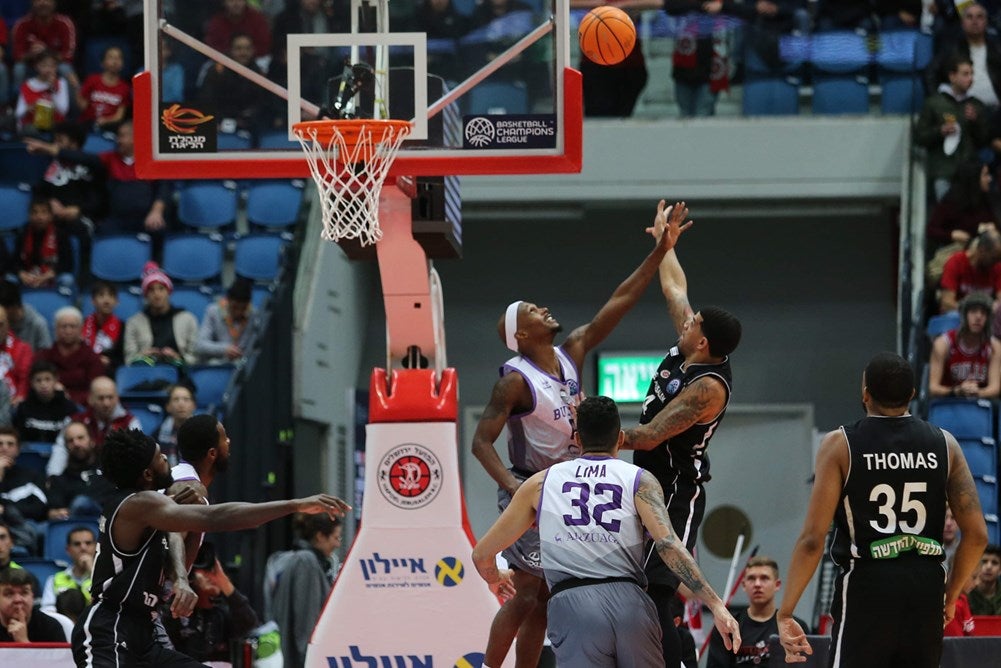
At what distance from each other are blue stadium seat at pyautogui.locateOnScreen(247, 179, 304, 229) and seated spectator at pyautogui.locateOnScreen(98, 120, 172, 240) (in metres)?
0.82

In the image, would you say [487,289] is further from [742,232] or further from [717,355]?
[717,355]

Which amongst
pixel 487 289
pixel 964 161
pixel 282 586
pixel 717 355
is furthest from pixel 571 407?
pixel 487 289

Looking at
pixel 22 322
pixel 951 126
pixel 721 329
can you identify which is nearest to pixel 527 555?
pixel 721 329

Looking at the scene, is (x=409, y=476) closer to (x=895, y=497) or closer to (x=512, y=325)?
(x=512, y=325)

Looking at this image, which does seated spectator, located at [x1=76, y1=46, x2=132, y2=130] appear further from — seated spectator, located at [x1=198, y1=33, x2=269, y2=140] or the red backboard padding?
the red backboard padding

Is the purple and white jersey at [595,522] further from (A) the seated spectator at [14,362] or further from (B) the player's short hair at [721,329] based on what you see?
(A) the seated spectator at [14,362]

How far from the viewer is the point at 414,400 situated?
9.30m

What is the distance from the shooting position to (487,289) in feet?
57.6

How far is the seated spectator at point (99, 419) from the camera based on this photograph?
12898mm

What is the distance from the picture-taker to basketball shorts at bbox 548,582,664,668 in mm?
6762

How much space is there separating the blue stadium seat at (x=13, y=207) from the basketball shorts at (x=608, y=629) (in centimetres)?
1066

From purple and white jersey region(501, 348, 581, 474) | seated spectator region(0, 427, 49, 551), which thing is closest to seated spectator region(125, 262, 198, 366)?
seated spectator region(0, 427, 49, 551)

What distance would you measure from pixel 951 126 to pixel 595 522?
9.40 meters

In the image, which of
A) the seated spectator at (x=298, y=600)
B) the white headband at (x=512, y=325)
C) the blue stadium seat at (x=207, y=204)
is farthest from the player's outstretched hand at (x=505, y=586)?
the blue stadium seat at (x=207, y=204)
